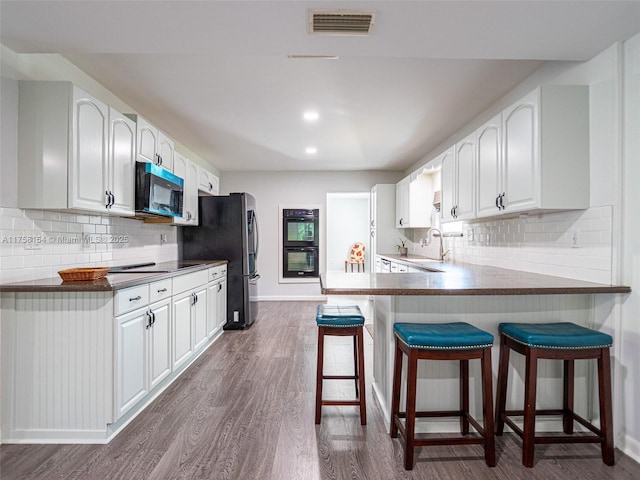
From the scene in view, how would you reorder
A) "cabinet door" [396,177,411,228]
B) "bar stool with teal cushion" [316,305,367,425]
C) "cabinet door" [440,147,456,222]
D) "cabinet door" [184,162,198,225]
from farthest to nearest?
"cabinet door" [396,177,411,228] < "cabinet door" [184,162,198,225] < "cabinet door" [440,147,456,222] < "bar stool with teal cushion" [316,305,367,425]

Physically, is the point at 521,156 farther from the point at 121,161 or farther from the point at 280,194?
the point at 280,194

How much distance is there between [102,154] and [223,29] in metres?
1.34

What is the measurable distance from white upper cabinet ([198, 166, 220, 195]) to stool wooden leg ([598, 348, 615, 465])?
4.37m

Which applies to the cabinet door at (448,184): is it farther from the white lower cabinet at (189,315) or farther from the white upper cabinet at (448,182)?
the white lower cabinet at (189,315)

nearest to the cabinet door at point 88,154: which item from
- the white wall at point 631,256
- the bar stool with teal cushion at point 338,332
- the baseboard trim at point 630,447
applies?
the bar stool with teal cushion at point 338,332

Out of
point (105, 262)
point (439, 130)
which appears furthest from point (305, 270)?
point (105, 262)

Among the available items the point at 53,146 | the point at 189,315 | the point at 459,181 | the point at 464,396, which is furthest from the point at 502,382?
the point at 53,146

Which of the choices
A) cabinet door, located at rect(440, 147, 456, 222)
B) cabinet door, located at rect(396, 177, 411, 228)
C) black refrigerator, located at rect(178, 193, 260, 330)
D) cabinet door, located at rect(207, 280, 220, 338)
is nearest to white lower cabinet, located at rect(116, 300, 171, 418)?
cabinet door, located at rect(207, 280, 220, 338)

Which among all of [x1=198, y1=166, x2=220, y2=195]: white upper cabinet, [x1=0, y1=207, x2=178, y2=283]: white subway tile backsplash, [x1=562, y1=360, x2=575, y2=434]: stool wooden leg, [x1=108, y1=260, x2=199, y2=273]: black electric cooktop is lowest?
[x1=562, y1=360, x2=575, y2=434]: stool wooden leg

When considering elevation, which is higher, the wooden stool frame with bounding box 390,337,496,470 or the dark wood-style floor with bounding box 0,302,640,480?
the wooden stool frame with bounding box 390,337,496,470

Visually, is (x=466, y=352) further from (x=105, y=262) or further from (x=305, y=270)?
(x=305, y=270)

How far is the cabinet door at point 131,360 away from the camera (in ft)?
7.12

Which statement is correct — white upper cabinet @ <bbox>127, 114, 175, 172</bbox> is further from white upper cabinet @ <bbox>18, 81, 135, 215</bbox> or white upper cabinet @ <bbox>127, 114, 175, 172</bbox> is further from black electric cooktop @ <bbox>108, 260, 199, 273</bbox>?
black electric cooktop @ <bbox>108, 260, 199, 273</bbox>

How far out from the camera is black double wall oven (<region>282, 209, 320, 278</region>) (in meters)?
6.72
